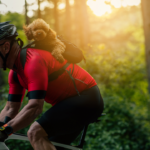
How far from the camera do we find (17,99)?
2164 mm

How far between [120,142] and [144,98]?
258 cm

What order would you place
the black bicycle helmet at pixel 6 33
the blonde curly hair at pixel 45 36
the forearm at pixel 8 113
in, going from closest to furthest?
1. the black bicycle helmet at pixel 6 33
2. the blonde curly hair at pixel 45 36
3. the forearm at pixel 8 113

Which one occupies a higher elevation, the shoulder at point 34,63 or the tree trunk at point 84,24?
the tree trunk at point 84,24

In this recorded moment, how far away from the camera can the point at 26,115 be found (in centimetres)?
158

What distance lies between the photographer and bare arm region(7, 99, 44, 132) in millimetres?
1568

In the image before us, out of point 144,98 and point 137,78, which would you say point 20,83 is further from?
point 137,78

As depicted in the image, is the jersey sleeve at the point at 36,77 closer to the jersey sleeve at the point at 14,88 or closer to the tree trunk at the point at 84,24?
the jersey sleeve at the point at 14,88

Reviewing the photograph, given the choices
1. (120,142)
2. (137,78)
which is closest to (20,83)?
(120,142)

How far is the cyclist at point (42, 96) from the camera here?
5.25ft

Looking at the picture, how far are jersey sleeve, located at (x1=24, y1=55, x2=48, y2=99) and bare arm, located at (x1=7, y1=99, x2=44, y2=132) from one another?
0.05m

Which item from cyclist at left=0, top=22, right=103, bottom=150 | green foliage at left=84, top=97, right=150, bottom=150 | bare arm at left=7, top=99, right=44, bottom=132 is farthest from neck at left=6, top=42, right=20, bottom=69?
green foliage at left=84, top=97, right=150, bottom=150

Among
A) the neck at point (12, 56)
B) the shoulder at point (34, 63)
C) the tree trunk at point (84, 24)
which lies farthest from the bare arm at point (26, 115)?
the tree trunk at point (84, 24)

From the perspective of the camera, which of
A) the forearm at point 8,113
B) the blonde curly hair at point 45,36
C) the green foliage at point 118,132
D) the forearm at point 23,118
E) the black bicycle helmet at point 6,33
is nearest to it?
the forearm at point 23,118

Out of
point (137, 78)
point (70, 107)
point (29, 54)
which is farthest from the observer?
point (137, 78)
